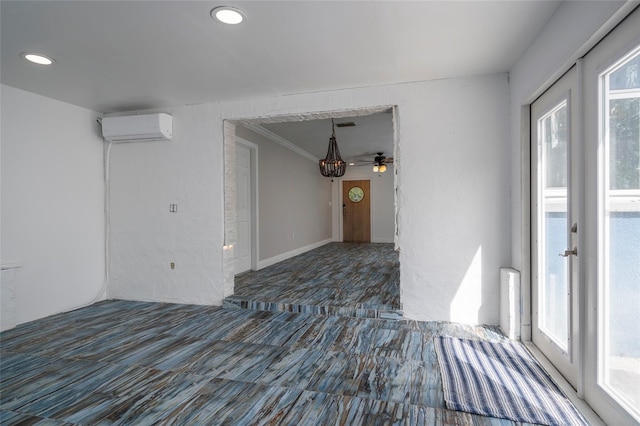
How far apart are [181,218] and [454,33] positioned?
334cm

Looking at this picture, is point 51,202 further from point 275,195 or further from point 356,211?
point 356,211

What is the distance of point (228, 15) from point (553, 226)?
8.66ft

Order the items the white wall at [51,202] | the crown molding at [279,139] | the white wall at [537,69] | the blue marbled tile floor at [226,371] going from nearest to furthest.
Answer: the white wall at [537,69] < the blue marbled tile floor at [226,371] < the white wall at [51,202] < the crown molding at [279,139]

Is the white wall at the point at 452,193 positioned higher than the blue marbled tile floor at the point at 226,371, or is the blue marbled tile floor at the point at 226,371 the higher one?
the white wall at the point at 452,193

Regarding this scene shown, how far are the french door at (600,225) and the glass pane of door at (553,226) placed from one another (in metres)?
0.01

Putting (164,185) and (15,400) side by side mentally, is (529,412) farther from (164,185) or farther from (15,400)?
(164,185)

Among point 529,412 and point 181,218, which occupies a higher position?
point 181,218

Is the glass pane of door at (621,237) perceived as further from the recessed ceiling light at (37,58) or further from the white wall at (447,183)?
the recessed ceiling light at (37,58)

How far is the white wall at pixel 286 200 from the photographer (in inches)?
221

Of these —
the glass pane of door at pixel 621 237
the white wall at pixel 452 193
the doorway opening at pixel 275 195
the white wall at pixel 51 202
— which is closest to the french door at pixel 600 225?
the glass pane of door at pixel 621 237

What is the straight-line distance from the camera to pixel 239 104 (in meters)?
3.63

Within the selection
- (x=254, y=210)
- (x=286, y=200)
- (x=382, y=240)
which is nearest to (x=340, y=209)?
(x=382, y=240)

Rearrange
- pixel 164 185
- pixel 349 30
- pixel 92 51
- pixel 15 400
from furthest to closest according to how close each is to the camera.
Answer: pixel 164 185
pixel 92 51
pixel 349 30
pixel 15 400

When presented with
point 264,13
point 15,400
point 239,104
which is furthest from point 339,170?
point 15,400
